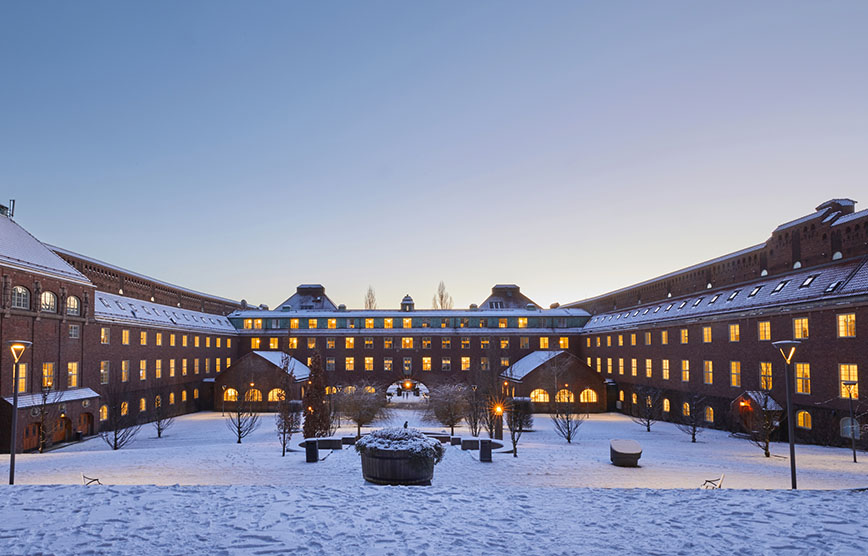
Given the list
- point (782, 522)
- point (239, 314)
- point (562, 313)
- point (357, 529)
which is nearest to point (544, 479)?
point (782, 522)

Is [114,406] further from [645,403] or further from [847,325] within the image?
[847,325]

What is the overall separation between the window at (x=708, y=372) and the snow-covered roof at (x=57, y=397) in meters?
41.7

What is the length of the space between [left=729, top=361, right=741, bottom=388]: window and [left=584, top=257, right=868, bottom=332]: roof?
3591 millimetres

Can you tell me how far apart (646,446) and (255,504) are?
24100mm

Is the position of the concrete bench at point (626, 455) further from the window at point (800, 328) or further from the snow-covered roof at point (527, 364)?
the snow-covered roof at point (527, 364)

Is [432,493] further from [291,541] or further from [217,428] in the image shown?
[217,428]

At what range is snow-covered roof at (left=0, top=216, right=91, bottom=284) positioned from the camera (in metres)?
29.1

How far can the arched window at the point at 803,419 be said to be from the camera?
93.4 ft

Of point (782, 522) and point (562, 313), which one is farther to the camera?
point (562, 313)

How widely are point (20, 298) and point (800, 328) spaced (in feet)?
144

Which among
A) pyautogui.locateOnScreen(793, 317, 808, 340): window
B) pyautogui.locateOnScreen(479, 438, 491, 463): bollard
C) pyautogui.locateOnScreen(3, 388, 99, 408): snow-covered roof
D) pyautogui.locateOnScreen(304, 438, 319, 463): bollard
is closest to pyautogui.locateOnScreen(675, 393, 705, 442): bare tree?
pyautogui.locateOnScreen(793, 317, 808, 340): window

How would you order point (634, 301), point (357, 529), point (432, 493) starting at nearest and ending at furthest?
point (357, 529)
point (432, 493)
point (634, 301)

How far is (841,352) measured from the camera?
26.6 m

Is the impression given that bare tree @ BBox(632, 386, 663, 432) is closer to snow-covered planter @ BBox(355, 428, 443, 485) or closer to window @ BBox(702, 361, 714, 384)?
window @ BBox(702, 361, 714, 384)
